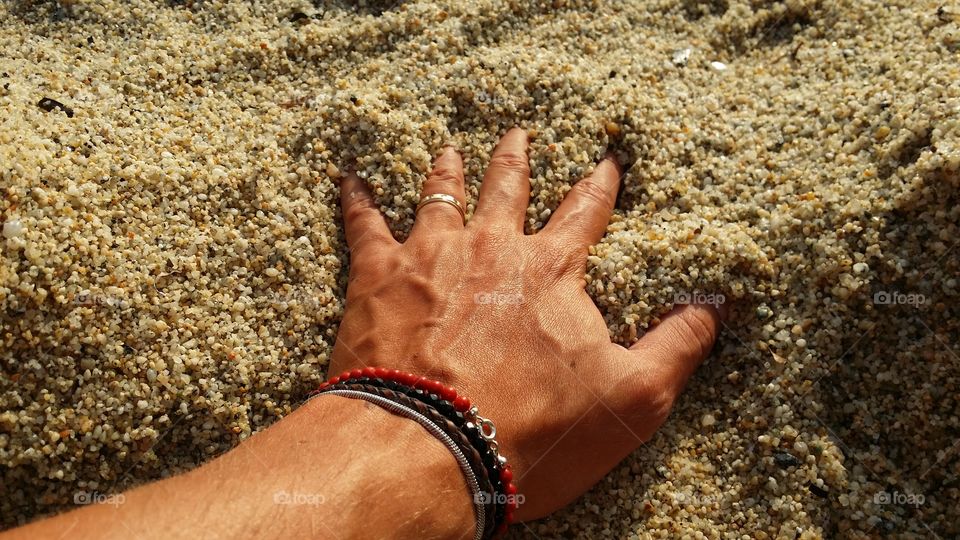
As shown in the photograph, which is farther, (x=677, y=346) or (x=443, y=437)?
(x=677, y=346)

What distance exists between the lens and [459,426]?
1.94 m

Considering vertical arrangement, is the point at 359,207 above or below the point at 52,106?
below

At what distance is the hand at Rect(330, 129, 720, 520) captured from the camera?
6.96ft

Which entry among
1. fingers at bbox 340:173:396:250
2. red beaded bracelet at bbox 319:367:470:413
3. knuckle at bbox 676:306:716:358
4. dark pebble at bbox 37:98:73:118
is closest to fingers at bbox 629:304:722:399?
knuckle at bbox 676:306:716:358

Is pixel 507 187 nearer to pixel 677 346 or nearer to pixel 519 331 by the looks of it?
pixel 519 331

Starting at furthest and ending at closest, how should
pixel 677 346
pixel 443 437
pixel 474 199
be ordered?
1. pixel 474 199
2. pixel 677 346
3. pixel 443 437

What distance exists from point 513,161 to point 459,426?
92 cm

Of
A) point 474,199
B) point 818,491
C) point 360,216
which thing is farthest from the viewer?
point 474,199

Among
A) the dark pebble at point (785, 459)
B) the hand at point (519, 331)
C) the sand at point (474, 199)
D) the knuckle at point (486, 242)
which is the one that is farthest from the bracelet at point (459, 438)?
the dark pebble at point (785, 459)

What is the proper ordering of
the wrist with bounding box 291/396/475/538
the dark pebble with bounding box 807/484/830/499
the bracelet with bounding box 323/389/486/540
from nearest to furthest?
the wrist with bounding box 291/396/475/538
the bracelet with bounding box 323/389/486/540
the dark pebble with bounding box 807/484/830/499

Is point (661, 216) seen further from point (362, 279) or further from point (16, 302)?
point (16, 302)

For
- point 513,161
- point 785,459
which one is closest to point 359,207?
point 513,161

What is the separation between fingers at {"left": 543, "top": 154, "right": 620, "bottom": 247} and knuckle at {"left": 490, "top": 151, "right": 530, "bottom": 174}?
170 millimetres

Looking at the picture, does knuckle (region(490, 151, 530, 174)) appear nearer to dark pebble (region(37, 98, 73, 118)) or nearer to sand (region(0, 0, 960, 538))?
sand (region(0, 0, 960, 538))
